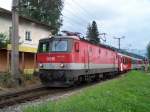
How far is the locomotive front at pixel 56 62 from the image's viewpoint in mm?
22328

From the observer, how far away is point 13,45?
81.7 ft

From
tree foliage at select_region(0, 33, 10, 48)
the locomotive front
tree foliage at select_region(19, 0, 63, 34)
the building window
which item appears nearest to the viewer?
the locomotive front

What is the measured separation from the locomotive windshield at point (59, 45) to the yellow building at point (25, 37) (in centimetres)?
926

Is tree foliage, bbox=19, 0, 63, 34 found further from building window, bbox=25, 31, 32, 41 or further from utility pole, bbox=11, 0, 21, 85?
utility pole, bbox=11, 0, 21, 85

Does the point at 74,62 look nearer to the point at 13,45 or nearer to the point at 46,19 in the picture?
the point at 13,45

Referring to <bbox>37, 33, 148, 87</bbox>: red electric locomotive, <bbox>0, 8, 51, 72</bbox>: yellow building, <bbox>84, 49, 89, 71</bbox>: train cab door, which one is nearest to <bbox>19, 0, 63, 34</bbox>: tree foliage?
<bbox>0, 8, 51, 72</bbox>: yellow building

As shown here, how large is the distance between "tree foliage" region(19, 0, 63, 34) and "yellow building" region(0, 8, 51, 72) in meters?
14.4

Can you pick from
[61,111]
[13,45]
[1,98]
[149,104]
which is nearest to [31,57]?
[13,45]

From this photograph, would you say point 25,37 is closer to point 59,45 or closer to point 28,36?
point 28,36

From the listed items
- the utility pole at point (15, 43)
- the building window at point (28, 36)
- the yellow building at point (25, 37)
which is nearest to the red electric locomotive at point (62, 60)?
the utility pole at point (15, 43)

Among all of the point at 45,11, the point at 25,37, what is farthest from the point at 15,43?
the point at 45,11

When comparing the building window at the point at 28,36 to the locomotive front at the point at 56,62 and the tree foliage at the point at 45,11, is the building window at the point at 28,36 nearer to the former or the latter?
the locomotive front at the point at 56,62

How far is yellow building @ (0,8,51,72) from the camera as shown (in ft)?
109

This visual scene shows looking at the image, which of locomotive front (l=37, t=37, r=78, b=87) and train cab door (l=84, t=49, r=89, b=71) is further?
train cab door (l=84, t=49, r=89, b=71)
